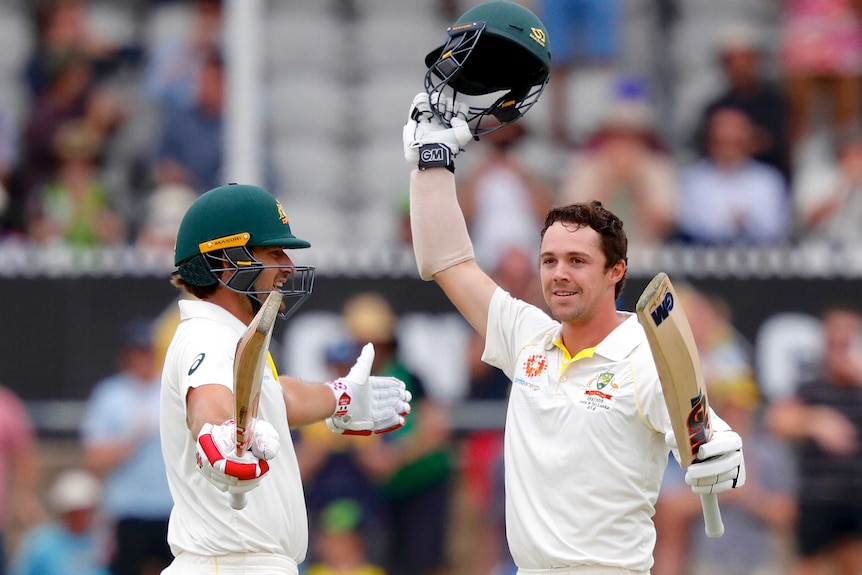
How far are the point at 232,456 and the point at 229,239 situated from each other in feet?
2.88

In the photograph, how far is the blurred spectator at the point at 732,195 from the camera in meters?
9.20

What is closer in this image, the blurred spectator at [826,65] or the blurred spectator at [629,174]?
the blurred spectator at [629,174]

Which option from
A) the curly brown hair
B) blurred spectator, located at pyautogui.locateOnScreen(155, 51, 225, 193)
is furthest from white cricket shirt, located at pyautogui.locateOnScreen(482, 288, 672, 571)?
blurred spectator, located at pyautogui.locateOnScreen(155, 51, 225, 193)

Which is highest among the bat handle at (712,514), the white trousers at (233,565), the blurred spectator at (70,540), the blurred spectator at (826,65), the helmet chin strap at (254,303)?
the blurred spectator at (826,65)

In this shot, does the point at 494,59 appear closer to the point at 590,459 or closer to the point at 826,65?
the point at 590,459

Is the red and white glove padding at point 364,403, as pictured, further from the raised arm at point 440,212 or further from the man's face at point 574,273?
the man's face at point 574,273

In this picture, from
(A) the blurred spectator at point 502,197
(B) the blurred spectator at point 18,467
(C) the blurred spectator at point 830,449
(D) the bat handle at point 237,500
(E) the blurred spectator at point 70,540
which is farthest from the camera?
(A) the blurred spectator at point 502,197

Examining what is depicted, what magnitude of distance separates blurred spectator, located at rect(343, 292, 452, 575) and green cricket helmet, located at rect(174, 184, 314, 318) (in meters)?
3.93

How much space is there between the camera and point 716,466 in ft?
13.9

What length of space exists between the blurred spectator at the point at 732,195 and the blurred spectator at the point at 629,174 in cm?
13

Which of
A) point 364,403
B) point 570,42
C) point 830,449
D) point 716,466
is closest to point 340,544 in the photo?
point 830,449

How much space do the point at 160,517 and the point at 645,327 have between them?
5061 millimetres

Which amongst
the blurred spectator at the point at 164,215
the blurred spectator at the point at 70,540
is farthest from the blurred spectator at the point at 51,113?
the blurred spectator at the point at 70,540

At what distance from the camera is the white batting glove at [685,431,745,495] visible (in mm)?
4246
